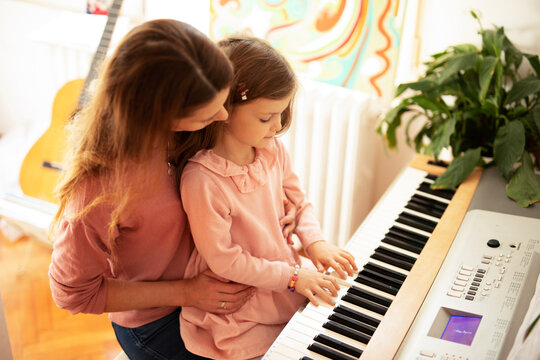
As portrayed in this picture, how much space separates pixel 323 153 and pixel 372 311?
1204 millimetres

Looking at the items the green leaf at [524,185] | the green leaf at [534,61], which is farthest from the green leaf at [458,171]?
the green leaf at [534,61]

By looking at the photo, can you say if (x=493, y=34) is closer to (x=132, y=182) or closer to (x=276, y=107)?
(x=276, y=107)

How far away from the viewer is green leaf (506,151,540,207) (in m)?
A: 1.53

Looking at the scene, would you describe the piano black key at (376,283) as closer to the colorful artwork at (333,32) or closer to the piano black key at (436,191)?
the piano black key at (436,191)

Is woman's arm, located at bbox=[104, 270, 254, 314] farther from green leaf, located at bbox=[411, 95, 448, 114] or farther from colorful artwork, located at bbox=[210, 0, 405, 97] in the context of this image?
colorful artwork, located at bbox=[210, 0, 405, 97]

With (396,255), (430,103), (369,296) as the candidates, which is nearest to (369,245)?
(396,255)

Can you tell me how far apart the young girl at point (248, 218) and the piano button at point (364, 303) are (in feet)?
0.12

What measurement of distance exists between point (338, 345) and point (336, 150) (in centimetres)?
127

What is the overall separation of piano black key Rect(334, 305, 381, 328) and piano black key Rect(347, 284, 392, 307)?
0.06 metres

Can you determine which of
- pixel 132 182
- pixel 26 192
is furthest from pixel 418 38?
pixel 26 192

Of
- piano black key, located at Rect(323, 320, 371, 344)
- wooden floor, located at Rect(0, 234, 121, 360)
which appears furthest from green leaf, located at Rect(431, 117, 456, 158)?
wooden floor, located at Rect(0, 234, 121, 360)

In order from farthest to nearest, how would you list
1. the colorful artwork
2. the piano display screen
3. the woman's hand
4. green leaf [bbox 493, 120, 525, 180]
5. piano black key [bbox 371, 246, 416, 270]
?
the colorful artwork → green leaf [bbox 493, 120, 525, 180] → piano black key [bbox 371, 246, 416, 270] → the woman's hand → the piano display screen

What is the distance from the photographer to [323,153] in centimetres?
237

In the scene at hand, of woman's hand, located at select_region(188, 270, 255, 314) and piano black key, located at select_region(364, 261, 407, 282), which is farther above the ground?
piano black key, located at select_region(364, 261, 407, 282)
